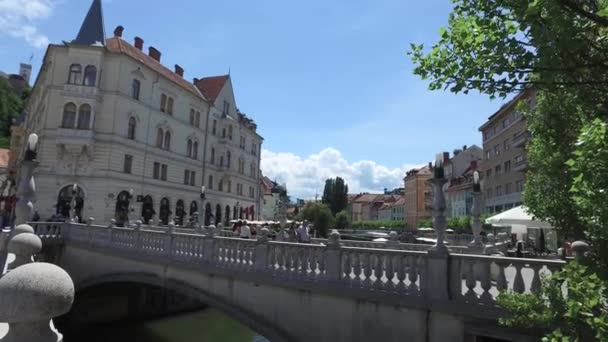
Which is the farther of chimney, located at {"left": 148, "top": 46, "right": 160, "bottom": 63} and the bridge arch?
chimney, located at {"left": 148, "top": 46, "right": 160, "bottom": 63}

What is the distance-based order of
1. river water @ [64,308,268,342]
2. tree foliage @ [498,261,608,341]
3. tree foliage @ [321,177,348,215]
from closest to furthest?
1. tree foliage @ [498,261,608,341]
2. river water @ [64,308,268,342]
3. tree foliage @ [321,177,348,215]

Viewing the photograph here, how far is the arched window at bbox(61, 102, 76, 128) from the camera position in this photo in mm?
29625

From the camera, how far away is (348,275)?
26.8 feet

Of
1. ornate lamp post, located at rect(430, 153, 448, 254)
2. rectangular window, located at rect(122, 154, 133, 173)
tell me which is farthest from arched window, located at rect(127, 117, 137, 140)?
ornate lamp post, located at rect(430, 153, 448, 254)

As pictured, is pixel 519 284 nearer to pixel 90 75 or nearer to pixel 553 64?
pixel 553 64

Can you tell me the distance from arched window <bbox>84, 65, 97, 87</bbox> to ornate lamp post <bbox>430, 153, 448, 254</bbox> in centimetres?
3044

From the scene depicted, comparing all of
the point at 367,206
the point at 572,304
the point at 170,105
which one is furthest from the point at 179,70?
the point at 367,206

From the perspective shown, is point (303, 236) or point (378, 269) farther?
point (303, 236)

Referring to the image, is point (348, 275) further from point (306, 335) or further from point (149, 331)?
point (149, 331)

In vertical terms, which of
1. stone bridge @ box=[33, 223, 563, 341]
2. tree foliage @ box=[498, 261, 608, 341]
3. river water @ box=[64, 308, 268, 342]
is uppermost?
tree foliage @ box=[498, 261, 608, 341]

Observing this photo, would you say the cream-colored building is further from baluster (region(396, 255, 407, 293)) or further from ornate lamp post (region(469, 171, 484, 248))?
baluster (region(396, 255, 407, 293))

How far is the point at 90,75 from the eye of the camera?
3044 centimetres

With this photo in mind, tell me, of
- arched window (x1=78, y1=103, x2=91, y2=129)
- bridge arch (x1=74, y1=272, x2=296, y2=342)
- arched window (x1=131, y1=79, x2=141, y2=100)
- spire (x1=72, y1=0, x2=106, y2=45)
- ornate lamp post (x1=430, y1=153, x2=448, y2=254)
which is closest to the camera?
ornate lamp post (x1=430, y1=153, x2=448, y2=254)

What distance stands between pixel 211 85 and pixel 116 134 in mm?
20942
